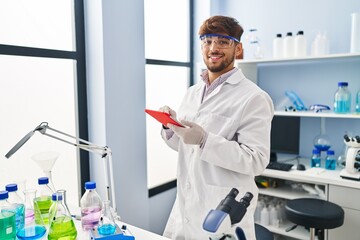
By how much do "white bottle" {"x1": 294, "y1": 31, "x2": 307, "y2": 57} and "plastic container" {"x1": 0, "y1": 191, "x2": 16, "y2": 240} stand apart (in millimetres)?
2210

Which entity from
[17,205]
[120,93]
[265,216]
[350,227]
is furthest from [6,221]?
[350,227]

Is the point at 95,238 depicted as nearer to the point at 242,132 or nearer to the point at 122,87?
the point at 242,132

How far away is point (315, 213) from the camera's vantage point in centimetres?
195

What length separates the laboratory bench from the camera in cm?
211

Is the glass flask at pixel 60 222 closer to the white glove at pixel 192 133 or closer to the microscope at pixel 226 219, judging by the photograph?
the white glove at pixel 192 133

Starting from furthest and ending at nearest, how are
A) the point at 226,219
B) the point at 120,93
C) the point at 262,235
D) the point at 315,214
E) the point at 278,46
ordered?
1. the point at 278,46
2. the point at 120,93
3. the point at 315,214
4. the point at 262,235
5. the point at 226,219

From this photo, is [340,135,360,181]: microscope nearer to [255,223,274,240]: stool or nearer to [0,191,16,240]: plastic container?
[255,223,274,240]: stool

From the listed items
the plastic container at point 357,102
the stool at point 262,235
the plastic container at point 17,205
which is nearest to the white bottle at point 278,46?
the plastic container at point 357,102

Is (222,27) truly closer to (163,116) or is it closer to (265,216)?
(163,116)

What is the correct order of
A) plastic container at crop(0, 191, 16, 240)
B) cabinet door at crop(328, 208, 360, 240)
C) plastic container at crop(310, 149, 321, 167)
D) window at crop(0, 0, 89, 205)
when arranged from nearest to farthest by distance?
plastic container at crop(0, 191, 16, 240), window at crop(0, 0, 89, 205), cabinet door at crop(328, 208, 360, 240), plastic container at crop(310, 149, 321, 167)

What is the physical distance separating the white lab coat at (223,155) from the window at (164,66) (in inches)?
47.1

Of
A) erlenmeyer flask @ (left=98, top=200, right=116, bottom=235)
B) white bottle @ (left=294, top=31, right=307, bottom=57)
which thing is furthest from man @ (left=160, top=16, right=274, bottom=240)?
white bottle @ (left=294, top=31, right=307, bottom=57)

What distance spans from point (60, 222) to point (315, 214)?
150cm

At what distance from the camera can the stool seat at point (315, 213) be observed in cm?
190
